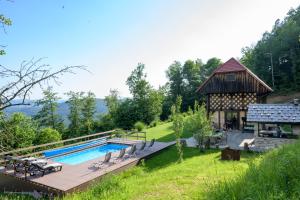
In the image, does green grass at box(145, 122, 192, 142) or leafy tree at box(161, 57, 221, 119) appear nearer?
green grass at box(145, 122, 192, 142)

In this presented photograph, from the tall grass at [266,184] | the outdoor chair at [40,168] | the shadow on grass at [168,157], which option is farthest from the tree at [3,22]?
the shadow on grass at [168,157]

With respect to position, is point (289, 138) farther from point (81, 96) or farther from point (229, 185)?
point (81, 96)

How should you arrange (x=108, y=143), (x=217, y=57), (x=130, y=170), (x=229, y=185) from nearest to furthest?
(x=229, y=185) < (x=130, y=170) < (x=108, y=143) < (x=217, y=57)

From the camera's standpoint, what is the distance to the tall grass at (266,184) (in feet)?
15.2

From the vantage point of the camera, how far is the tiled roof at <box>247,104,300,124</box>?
15.5m

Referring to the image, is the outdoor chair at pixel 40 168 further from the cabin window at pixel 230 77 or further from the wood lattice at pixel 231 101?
the cabin window at pixel 230 77

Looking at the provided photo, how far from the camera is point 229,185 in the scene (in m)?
5.55

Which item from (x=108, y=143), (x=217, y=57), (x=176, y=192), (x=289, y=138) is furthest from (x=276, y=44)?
(x=176, y=192)

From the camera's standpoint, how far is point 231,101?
22.3 m

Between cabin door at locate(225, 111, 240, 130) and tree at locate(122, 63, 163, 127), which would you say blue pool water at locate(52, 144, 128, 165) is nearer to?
cabin door at locate(225, 111, 240, 130)

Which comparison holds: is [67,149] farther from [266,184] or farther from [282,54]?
[282,54]

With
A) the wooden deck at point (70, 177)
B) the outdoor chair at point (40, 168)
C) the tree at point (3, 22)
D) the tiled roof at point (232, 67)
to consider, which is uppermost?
the tiled roof at point (232, 67)

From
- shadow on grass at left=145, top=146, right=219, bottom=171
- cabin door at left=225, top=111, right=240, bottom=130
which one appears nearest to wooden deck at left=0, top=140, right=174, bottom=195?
shadow on grass at left=145, top=146, right=219, bottom=171

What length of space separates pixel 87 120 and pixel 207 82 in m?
24.4
